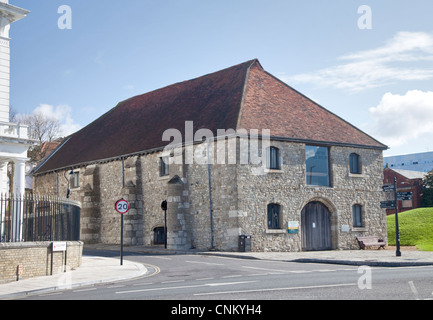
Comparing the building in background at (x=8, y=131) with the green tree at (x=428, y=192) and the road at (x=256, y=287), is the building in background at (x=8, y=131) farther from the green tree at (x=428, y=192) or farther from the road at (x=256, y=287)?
the green tree at (x=428, y=192)

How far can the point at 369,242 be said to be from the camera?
31.2 m

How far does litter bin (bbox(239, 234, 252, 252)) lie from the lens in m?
27.3

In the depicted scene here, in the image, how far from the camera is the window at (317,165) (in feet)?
101

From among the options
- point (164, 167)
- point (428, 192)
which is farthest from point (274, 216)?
point (428, 192)

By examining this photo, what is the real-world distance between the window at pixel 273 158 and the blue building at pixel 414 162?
10398 centimetres

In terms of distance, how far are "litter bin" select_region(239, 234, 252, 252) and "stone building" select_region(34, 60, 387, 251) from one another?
43 cm

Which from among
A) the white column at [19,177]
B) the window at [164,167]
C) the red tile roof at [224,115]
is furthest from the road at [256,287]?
the window at [164,167]

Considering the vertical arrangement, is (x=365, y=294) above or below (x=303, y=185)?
below

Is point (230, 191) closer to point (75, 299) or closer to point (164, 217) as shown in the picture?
point (164, 217)

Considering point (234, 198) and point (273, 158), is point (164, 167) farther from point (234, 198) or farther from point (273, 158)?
point (273, 158)

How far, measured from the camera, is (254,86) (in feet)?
106

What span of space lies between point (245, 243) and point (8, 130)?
1355 cm
